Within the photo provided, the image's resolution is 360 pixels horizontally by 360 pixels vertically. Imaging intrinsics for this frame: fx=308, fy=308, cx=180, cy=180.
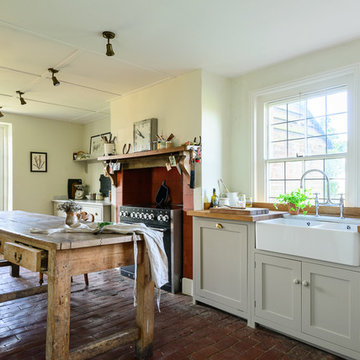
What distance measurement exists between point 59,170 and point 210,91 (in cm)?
411

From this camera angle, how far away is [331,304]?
2.31m

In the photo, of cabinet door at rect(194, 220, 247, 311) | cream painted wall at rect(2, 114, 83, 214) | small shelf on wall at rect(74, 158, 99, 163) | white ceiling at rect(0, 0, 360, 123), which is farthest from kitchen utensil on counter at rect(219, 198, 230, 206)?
cream painted wall at rect(2, 114, 83, 214)

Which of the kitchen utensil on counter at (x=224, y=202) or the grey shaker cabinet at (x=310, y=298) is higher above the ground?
the kitchen utensil on counter at (x=224, y=202)

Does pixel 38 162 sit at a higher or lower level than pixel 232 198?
higher

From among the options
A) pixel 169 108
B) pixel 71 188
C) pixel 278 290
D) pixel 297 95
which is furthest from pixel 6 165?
pixel 278 290

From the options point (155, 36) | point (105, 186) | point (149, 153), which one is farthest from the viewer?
point (105, 186)

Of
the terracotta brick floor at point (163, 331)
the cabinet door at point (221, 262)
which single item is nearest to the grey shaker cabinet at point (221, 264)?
the cabinet door at point (221, 262)

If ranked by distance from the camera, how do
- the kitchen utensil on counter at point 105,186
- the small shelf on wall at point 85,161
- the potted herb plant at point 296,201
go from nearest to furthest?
the potted herb plant at point 296,201
the kitchen utensil on counter at point 105,186
the small shelf on wall at point 85,161

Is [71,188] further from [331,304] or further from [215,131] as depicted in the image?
[331,304]

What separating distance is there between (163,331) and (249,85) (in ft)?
9.45

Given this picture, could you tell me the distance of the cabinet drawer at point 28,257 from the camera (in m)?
1.87

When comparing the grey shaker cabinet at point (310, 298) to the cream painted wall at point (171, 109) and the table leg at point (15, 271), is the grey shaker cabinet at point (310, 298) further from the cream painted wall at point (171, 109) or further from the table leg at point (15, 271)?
the table leg at point (15, 271)

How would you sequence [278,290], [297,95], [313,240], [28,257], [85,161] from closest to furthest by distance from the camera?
1. [28,257]
2. [313,240]
3. [278,290]
4. [297,95]
5. [85,161]

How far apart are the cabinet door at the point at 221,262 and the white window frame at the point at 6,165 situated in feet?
14.3
